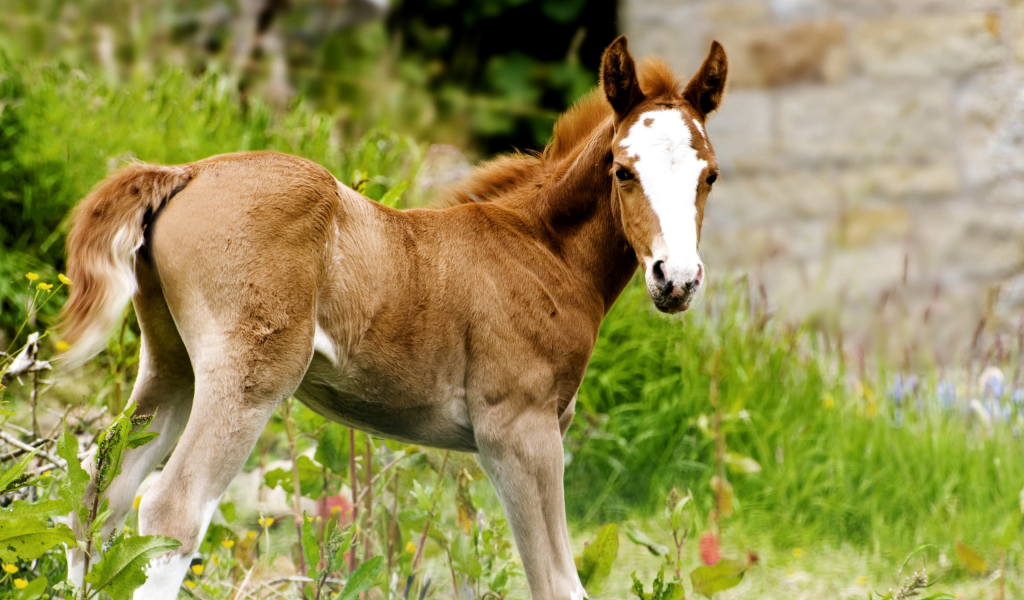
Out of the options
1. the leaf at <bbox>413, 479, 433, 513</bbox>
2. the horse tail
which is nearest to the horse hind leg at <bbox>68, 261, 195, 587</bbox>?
the horse tail

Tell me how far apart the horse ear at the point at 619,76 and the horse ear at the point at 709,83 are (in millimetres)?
146

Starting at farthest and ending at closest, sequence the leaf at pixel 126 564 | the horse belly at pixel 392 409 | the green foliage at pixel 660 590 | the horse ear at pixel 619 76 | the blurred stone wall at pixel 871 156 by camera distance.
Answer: the blurred stone wall at pixel 871 156 → the green foliage at pixel 660 590 → the horse ear at pixel 619 76 → the horse belly at pixel 392 409 → the leaf at pixel 126 564

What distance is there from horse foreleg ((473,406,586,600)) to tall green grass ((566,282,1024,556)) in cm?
171

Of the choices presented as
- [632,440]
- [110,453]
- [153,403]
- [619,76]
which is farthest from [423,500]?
[632,440]

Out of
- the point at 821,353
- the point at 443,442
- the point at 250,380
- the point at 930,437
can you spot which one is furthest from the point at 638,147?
the point at 821,353

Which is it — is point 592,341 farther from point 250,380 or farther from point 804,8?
point 804,8

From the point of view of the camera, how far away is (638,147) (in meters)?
2.15

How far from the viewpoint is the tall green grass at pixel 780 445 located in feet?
13.0

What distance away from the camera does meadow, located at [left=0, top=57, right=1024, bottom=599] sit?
301 centimetres

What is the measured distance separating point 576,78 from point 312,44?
5.52ft

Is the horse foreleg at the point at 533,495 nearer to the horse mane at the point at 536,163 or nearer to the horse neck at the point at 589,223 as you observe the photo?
the horse neck at the point at 589,223

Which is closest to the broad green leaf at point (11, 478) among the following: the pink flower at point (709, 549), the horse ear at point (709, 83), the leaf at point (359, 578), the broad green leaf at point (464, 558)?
the leaf at point (359, 578)

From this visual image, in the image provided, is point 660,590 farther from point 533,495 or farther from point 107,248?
point 107,248

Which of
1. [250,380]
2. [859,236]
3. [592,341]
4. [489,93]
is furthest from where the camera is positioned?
[489,93]
